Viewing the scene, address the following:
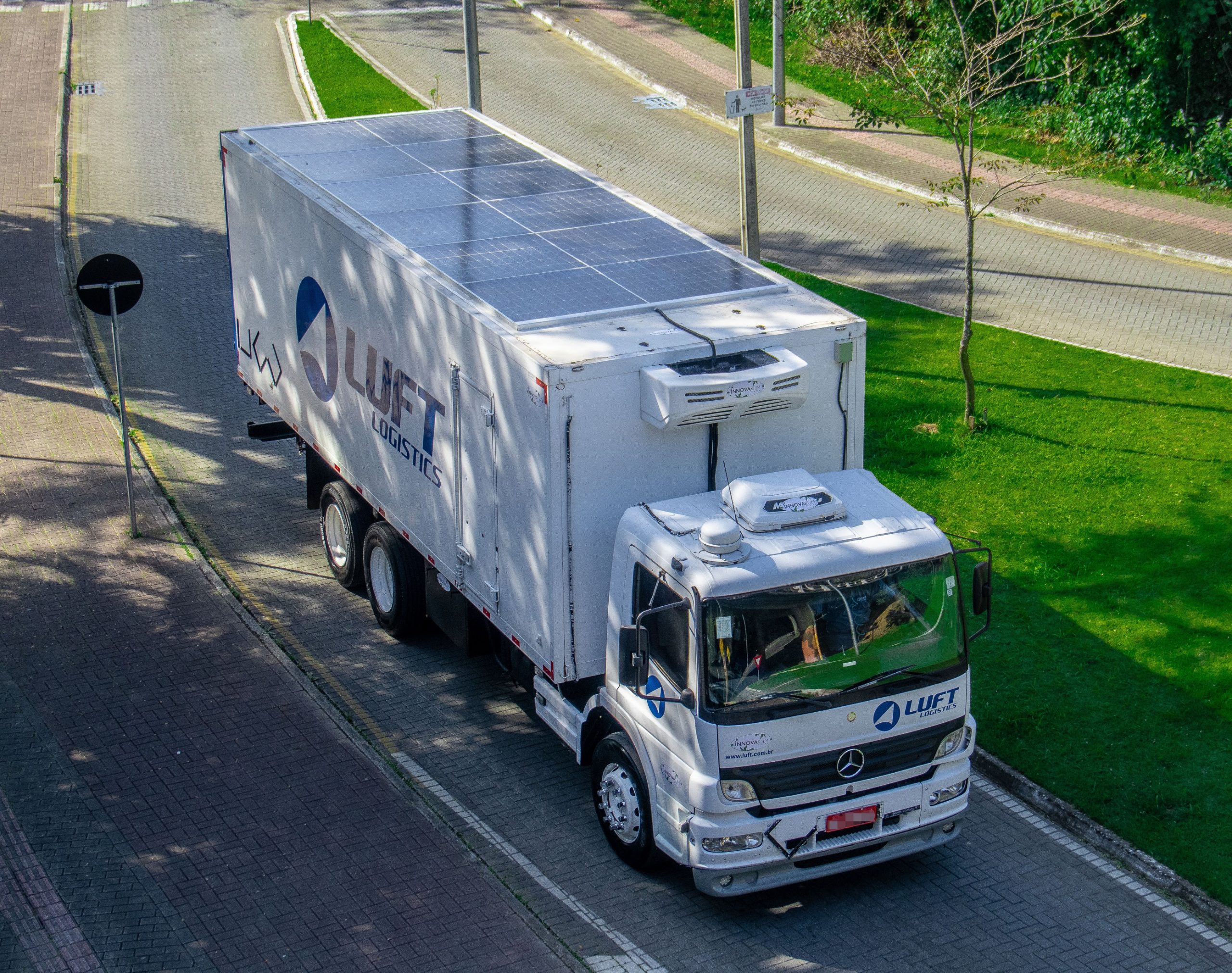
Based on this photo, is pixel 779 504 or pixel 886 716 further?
pixel 779 504

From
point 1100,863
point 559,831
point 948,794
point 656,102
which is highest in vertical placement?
point 656,102

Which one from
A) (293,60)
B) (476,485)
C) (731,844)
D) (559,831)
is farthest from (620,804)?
(293,60)

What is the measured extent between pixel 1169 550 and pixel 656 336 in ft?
19.7

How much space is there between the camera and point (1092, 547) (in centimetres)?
1245

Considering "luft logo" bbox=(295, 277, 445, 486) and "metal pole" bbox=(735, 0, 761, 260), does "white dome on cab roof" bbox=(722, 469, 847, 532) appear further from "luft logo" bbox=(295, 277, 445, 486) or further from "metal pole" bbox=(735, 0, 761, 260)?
"metal pole" bbox=(735, 0, 761, 260)

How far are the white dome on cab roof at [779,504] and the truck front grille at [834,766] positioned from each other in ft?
4.35

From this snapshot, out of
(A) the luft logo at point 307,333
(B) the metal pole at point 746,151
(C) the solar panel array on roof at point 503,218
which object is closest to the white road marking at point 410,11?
(B) the metal pole at point 746,151

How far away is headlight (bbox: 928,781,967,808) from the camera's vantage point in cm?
847

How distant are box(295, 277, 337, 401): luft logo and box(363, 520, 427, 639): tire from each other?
4.17ft

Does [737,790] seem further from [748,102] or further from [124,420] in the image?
[748,102]

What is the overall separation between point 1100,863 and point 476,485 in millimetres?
4698

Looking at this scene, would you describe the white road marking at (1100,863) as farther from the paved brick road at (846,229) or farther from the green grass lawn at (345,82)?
the green grass lawn at (345,82)

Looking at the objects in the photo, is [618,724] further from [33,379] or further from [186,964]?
[33,379]

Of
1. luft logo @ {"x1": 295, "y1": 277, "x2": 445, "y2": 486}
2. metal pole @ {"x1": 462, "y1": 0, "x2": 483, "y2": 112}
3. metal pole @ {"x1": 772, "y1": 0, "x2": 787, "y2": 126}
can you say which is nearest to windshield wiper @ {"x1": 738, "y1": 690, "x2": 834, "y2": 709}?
luft logo @ {"x1": 295, "y1": 277, "x2": 445, "y2": 486}
